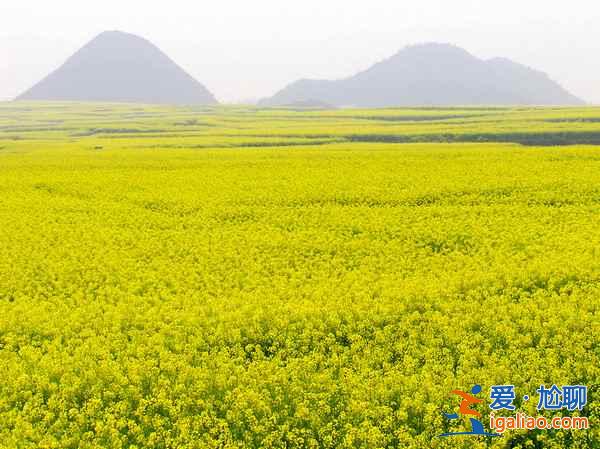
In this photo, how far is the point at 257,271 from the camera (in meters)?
16.3

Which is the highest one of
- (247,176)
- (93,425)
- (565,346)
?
(247,176)

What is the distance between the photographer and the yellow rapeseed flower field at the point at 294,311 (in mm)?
8930

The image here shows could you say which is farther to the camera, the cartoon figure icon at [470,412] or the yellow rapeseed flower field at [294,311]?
the yellow rapeseed flower field at [294,311]

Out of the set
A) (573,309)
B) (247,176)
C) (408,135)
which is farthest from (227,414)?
(408,135)

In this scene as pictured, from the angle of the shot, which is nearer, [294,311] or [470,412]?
[470,412]

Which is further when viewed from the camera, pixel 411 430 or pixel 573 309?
pixel 573 309

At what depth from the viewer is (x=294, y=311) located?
12.6 metres

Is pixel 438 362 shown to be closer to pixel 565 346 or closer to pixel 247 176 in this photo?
pixel 565 346

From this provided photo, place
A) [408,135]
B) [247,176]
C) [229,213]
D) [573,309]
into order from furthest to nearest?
1. [408,135]
2. [247,176]
3. [229,213]
4. [573,309]

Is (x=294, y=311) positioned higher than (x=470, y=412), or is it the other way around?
(x=294, y=311)

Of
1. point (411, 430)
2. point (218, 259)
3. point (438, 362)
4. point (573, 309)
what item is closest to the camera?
point (411, 430)

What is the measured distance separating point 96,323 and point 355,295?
689cm

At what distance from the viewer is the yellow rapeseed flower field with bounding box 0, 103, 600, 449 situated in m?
8.93

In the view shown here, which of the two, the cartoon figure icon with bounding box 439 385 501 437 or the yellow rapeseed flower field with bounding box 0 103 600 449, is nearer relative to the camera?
the cartoon figure icon with bounding box 439 385 501 437
